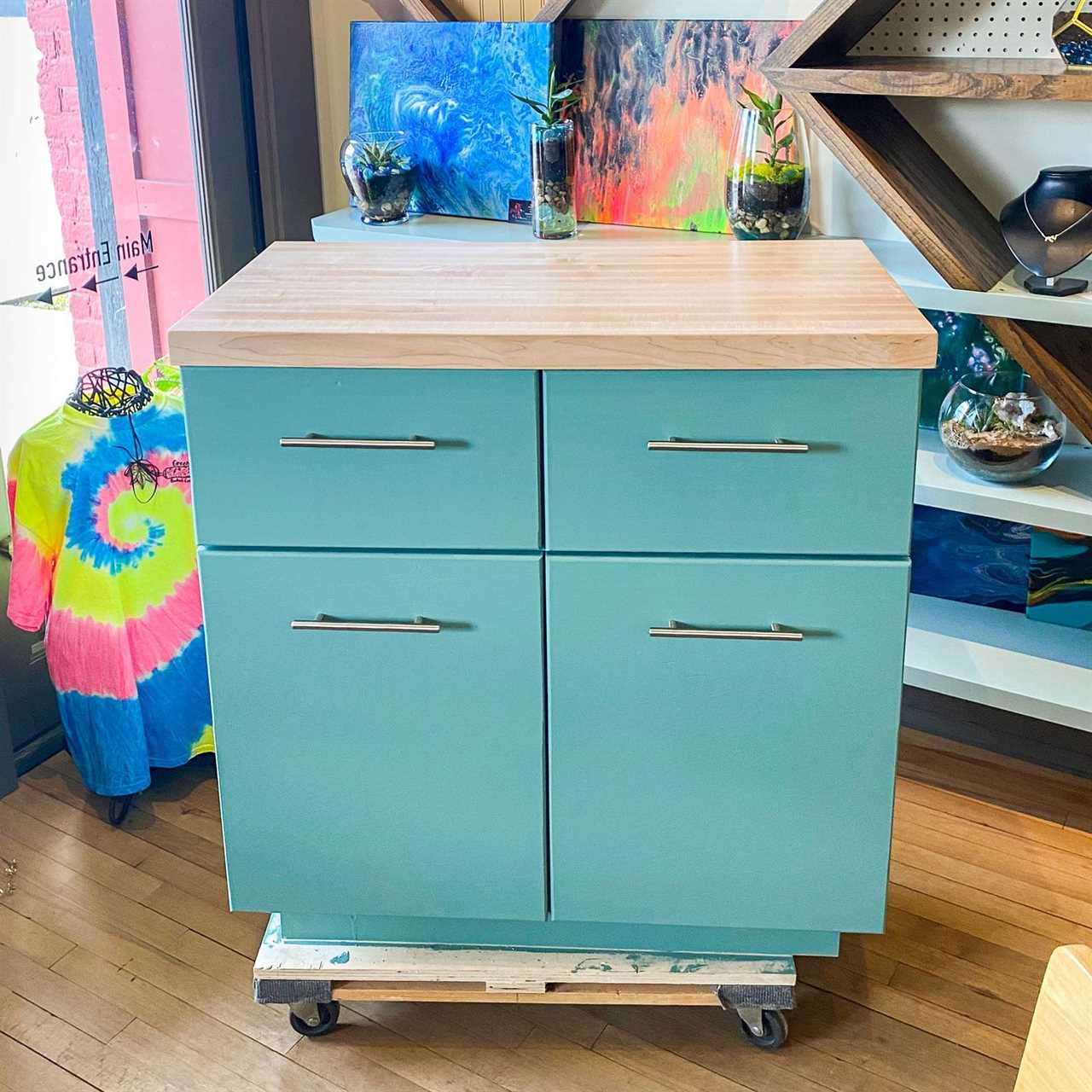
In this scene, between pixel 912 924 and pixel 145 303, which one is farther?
pixel 145 303

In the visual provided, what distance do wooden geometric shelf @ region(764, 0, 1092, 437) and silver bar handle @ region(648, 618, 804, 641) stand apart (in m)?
0.77

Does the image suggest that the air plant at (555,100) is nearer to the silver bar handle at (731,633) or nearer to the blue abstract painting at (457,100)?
the blue abstract painting at (457,100)

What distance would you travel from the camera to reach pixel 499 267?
1775mm

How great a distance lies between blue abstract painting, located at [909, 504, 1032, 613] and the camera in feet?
8.10

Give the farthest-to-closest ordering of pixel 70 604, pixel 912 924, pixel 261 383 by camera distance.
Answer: pixel 70 604
pixel 912 924
pixel 261 383

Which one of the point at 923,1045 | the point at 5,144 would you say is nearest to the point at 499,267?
the point at 5,144

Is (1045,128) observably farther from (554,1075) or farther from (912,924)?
(554,1075)

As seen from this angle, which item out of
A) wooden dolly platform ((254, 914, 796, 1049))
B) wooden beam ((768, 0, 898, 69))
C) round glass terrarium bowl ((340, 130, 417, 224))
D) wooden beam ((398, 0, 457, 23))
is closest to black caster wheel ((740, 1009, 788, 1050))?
wooden dolly platform ((254, 914, 796, 1049))

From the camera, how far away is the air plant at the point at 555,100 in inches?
89.9

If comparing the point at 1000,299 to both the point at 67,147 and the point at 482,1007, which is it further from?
the point at 67,147

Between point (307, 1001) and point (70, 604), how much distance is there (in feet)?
2.56

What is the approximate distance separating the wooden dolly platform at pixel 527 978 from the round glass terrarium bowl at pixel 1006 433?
34.2 inches

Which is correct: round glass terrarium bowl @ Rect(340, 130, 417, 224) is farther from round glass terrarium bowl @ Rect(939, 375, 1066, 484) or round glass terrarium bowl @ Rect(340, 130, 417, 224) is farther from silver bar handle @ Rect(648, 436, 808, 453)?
silver bar handle @ Rect(648, 436, 808, 453)

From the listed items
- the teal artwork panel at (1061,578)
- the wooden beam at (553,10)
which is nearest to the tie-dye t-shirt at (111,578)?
the wooden beam at (553,10)
